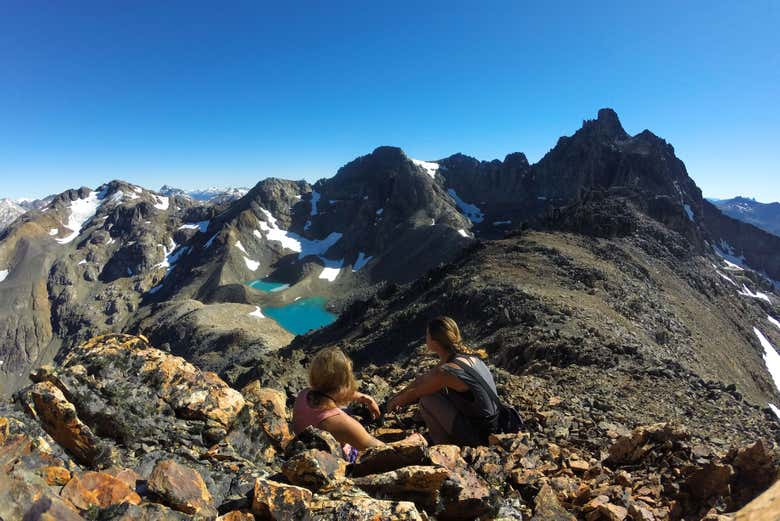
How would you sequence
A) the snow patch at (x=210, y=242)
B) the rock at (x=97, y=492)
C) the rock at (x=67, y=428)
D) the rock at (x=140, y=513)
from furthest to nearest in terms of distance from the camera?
the snow patch at (x=210, y=242) → the rock at (x=67, y=428) → the rock at (x=97, y=492) → the rock at (x=140, y=513)

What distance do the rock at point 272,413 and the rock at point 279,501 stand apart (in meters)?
2.66

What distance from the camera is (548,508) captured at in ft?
16.9

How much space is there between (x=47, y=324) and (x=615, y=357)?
216m

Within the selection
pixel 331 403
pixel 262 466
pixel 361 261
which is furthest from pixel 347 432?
pixel 361 261

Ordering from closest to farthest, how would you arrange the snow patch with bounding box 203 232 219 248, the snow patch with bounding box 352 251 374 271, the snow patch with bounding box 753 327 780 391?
the snow patch with bounding box 753 327 780 391
the snow patch with bounding box 352 251 374 271
the snow patch with bounding box 203 232 219 248

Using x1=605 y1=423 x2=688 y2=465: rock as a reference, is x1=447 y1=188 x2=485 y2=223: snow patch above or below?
above

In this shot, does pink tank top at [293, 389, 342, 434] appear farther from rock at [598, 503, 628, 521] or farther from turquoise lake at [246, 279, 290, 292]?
turquoise lake at [246, 279, 290, 292]

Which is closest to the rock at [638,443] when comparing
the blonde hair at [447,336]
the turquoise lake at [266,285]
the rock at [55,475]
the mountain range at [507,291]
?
the mountain range at [507,291]

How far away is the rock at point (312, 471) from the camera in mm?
4004

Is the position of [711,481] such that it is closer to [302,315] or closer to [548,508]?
[548,508]

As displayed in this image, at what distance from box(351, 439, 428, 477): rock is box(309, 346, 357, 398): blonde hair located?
1344 millimetres

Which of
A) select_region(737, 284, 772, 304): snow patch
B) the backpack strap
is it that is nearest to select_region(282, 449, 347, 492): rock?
the backpack strap

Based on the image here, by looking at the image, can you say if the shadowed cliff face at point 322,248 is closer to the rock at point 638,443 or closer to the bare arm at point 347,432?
the rock at point 638,443

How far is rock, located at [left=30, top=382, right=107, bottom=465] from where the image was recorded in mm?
4547
